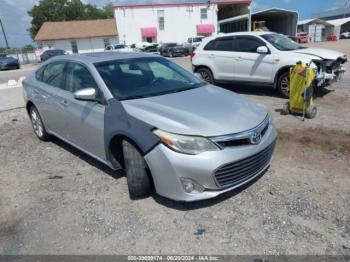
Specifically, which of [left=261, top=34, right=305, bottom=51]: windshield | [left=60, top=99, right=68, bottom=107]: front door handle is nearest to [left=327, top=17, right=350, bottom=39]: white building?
[left=261, top=34, right=305, bottom=51]: windshield

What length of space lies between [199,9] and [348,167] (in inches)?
1806

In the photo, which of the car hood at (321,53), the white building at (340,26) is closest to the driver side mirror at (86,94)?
the car hood at (321,53)

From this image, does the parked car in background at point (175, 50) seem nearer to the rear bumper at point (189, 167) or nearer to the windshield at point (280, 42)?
the windshield at point (280, 42)

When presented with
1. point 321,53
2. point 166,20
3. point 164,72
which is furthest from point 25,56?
point 164,72

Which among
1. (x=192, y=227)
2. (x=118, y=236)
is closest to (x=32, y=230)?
(x=118, y=236)

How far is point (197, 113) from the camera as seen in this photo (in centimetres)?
312

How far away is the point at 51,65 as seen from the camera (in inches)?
191

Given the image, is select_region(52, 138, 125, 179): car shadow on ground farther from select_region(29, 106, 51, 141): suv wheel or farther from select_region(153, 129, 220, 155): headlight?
select_region(153, 129, 220, 155): headlight

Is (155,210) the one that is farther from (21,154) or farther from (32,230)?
(21,154)

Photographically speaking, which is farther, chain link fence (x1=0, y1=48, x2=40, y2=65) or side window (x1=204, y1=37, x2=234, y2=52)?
chain link fence (x1=0, y1=48, x2=40, y2=65)

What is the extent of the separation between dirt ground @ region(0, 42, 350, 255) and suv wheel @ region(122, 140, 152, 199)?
19 centimetres

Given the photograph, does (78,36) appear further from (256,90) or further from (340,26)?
(340,26)

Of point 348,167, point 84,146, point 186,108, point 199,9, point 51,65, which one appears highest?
point 199,9

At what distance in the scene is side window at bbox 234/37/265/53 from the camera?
26.1 ft
